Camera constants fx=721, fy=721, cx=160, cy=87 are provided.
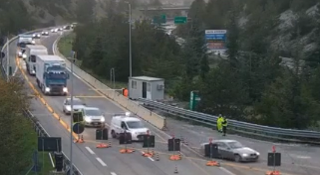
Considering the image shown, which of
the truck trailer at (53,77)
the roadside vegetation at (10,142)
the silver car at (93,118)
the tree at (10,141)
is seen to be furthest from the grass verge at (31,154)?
the truck trailer at (53,77)

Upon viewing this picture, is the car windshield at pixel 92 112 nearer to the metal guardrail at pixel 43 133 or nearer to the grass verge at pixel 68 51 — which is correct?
the metal guardrail at pixel 43 133

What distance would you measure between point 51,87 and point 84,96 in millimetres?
3141

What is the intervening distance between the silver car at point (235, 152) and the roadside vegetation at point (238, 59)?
9.16m

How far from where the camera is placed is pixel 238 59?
68.2 meters

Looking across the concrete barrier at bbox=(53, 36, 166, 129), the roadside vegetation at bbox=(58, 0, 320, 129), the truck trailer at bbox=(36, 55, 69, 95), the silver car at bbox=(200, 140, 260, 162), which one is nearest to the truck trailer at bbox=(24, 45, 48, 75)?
the concrete barrier at bbox=(53, 36, 166, 129)

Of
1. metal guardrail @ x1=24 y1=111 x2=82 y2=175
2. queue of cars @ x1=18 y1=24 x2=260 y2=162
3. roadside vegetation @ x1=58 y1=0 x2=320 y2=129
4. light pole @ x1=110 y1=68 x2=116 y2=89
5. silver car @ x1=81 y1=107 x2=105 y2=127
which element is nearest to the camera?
metal guardrail @ x1=24 y1=111 x2=82 y2=175

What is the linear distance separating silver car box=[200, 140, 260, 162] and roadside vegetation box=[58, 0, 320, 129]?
9.16m

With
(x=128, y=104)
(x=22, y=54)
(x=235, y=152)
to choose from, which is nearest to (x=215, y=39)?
(x=128, y=104)

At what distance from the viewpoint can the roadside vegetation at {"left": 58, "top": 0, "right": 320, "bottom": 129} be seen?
45250 mm

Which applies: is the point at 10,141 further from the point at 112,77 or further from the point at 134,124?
the point at 112,77

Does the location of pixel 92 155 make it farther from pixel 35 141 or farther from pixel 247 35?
pixel 247 35

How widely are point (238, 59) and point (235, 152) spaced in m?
34.8

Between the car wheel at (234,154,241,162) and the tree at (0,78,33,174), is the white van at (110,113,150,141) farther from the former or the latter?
the tree at (0,78,33,174)

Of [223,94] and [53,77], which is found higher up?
[53,77]
